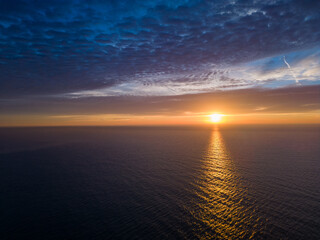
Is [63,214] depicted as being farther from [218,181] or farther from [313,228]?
[313,228]

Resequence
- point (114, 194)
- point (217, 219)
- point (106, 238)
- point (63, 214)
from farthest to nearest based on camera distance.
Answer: point (114, 194) < point (63, 214) < point (217, 219) < point (106, 238)

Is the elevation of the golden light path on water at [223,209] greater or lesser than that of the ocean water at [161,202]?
lesser

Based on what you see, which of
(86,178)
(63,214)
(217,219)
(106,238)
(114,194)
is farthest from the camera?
(86,178)

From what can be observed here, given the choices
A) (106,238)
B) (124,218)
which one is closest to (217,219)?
(124,218)

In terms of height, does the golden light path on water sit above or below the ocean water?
below

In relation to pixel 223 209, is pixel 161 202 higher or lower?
higher

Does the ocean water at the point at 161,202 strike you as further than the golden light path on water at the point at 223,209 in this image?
Yes

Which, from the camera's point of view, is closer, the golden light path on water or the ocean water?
the golden light path on water

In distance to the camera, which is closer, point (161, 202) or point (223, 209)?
point (223, 209)
